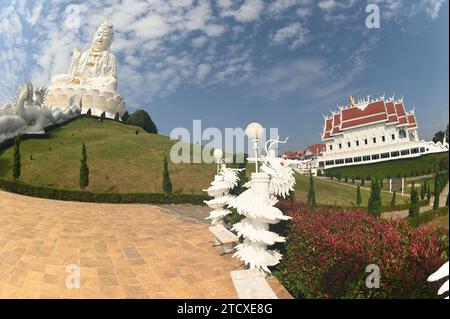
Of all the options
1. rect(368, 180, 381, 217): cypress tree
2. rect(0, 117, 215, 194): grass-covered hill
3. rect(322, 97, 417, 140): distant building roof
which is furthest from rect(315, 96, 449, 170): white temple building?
rect(368, 180, 381, 217): cypress tree

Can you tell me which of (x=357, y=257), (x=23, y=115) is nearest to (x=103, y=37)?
(x=23, y=115)

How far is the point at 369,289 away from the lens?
319cm

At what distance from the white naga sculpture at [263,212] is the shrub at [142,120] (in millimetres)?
37814

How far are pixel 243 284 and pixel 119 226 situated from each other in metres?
5.32

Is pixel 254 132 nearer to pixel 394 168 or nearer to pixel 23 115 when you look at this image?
pixel 23 115

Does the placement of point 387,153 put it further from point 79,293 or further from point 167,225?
point 79,293

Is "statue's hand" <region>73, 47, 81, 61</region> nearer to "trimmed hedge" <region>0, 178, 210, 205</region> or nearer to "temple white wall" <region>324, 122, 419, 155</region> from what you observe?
"trimmed hedge" <region>0, 178, 210, 205</region>

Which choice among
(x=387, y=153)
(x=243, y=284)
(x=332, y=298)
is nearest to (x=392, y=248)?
(x=332, y=298)

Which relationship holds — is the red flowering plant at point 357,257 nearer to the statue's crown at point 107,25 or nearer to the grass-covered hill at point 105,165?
the grass-covered hill at point 105,165

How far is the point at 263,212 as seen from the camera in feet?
15.3

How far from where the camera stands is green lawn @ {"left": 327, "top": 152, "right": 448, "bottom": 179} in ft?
102

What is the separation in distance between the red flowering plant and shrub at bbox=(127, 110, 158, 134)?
38397 millimetres

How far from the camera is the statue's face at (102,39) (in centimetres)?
4544

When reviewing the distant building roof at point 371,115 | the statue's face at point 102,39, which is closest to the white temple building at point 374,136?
the distant building roof at point 371,115
